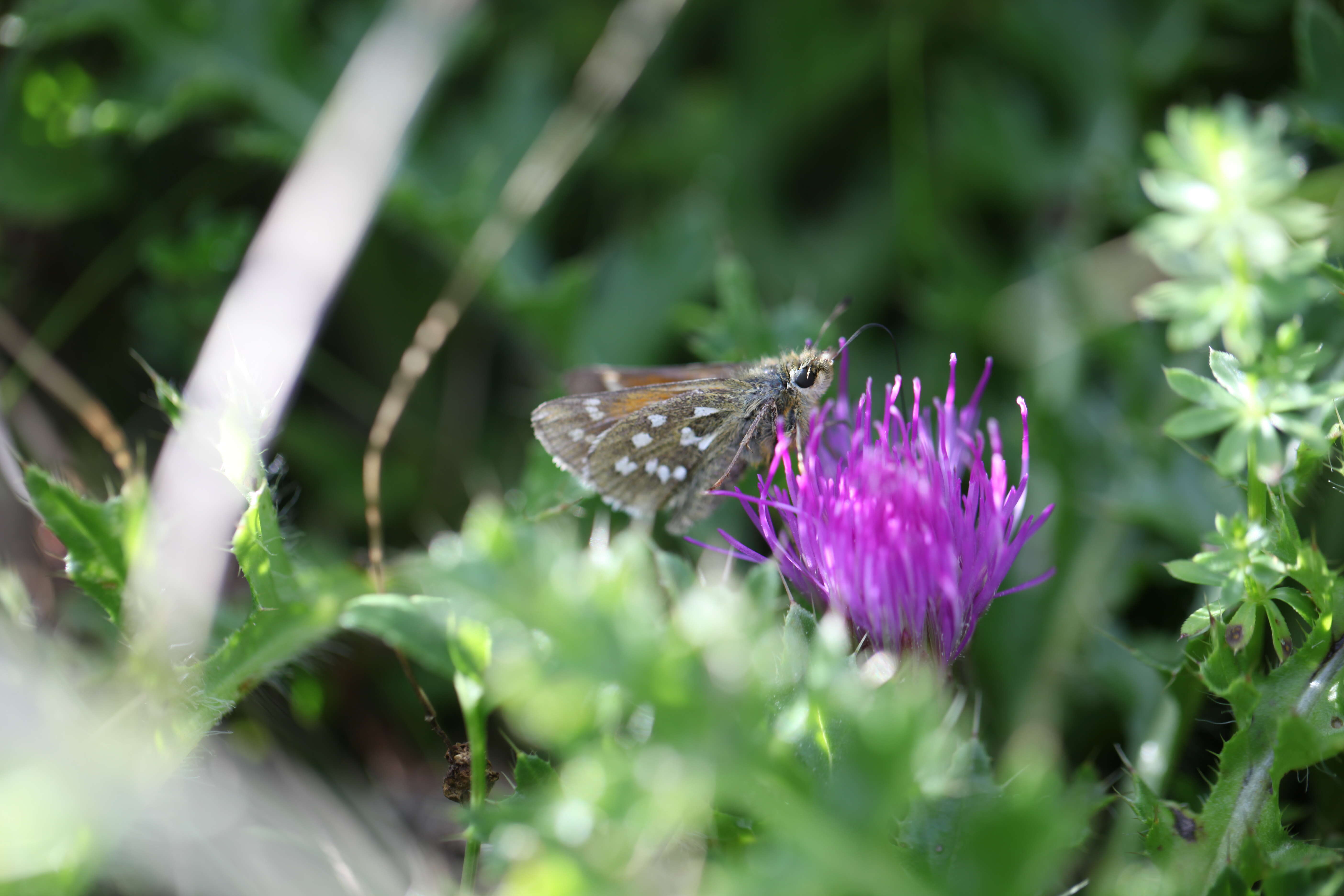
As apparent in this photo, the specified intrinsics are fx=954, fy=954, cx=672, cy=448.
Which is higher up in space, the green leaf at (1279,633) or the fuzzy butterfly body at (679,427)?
the green leaf at (1279,633)

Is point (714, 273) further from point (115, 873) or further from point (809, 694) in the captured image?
point (115, 873)

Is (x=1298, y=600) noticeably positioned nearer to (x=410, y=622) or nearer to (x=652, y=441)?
(x=652, y=441)

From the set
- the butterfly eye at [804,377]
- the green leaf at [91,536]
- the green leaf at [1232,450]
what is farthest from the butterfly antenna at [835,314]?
the green leaf at [91,536]

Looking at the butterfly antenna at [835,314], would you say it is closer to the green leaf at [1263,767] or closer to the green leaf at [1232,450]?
the green leaf at [1232,450]

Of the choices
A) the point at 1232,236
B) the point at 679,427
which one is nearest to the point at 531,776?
the point at 679,427

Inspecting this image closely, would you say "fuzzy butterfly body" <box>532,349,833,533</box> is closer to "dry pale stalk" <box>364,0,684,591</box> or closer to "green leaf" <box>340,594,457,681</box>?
"dry pale stalk" <box>364,0,684,591</box>

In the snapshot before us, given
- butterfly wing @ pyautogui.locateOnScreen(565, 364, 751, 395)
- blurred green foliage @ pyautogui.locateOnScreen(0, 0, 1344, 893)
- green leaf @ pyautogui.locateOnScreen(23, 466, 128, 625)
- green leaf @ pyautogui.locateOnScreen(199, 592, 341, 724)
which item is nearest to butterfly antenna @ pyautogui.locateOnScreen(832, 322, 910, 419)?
blurred green foliage @ pyautogui.locateOnScreen(0, 0, 1344, 893)
